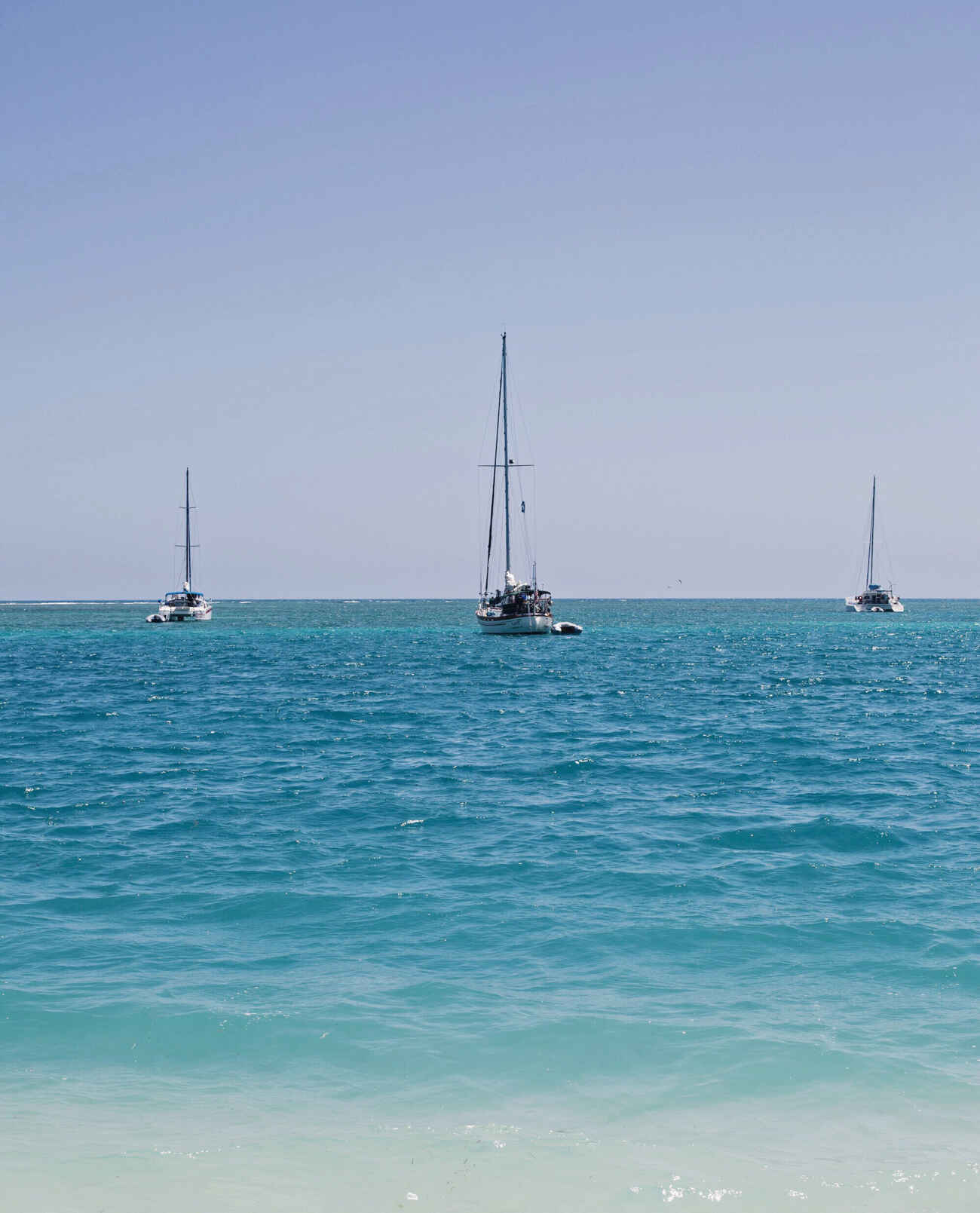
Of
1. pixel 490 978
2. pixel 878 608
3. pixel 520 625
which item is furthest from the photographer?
pixel 878 608

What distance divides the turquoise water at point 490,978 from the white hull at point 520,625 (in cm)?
5717

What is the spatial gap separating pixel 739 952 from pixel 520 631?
2850 inches

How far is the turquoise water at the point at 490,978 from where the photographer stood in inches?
283

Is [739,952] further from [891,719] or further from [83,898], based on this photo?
[891,719]

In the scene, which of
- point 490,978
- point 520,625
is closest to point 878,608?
point 520,625

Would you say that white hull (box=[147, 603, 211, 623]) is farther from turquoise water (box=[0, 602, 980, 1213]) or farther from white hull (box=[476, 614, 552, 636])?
turquoise water (box=[0, 602, 980, 1213])

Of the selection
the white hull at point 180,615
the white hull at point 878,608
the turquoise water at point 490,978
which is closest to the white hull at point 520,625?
the white hull at point 180,615

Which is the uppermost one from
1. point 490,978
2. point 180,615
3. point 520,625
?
point 520,625

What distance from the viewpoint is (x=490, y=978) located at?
10.5 m

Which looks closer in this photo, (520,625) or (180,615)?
(520,625)

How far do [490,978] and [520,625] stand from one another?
7299cm

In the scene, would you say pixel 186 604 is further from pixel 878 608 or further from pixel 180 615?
pixel 878 608

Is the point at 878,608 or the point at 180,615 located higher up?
the point at 878,608

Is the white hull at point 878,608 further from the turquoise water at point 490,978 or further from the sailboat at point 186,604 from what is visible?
the turquoise water at point 490,978
